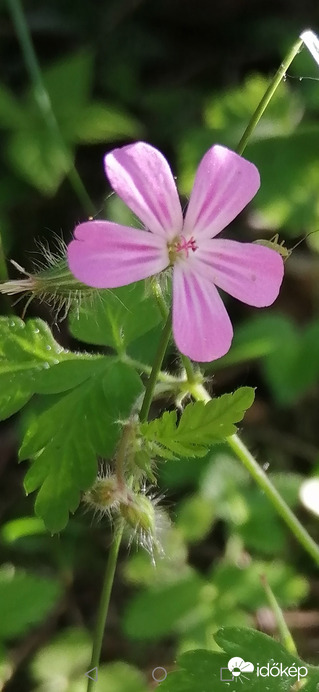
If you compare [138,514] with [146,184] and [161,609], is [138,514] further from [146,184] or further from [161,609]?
[161,609]

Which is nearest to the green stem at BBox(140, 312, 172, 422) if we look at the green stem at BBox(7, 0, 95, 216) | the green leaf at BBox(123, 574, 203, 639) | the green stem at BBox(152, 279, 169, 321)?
the green stem at BBox(152, 279, 169, 321)

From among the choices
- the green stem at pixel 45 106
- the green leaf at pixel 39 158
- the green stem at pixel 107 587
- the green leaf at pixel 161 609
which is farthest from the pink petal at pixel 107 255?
the green leaf at pixel 39 158

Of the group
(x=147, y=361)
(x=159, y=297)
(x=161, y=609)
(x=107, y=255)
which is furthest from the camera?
(x=161, y=609)

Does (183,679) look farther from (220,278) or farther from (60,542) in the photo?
(60,542)

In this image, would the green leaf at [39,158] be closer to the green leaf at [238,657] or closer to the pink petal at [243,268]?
the pink petal at [243,268]

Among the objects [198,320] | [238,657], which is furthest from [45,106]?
[238,657]

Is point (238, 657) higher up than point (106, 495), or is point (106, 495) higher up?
point (106, 495)

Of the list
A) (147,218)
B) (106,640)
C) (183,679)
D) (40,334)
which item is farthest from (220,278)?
(106,640)

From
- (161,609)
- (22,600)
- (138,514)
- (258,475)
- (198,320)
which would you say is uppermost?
(198,320)
